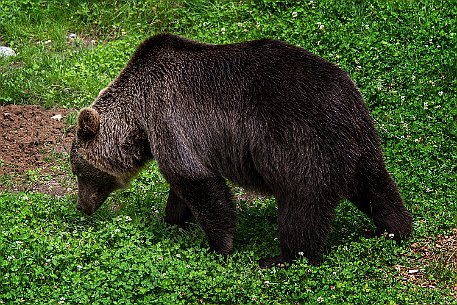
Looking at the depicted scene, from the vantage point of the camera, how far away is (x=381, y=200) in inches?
313

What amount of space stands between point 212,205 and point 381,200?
1.54 m

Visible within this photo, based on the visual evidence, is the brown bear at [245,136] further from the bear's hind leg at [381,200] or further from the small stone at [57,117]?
the small stone at [57,117]

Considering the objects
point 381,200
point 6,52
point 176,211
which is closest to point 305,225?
point 381,200

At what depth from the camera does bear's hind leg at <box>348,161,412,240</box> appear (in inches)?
308

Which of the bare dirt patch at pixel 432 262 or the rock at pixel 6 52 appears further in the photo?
the rock at pixel 6 52

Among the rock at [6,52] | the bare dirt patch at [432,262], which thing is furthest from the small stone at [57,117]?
the bare dirt patch at [432,262]

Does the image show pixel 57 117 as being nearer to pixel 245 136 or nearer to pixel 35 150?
pixel 35 150

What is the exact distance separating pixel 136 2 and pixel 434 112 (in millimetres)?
4883

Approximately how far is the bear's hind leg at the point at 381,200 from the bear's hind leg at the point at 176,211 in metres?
1.68

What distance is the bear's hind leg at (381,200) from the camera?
782 cm

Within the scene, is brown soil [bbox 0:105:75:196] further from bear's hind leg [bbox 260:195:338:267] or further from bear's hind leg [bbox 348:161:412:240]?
bear's hind leg [bbox 348:161:412:240]

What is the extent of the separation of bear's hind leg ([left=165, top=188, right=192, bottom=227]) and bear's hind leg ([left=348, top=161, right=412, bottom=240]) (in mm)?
1676

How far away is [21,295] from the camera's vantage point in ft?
23.8

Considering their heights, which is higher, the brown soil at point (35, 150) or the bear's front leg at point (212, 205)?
the bear's front leg at point (212, 205)
